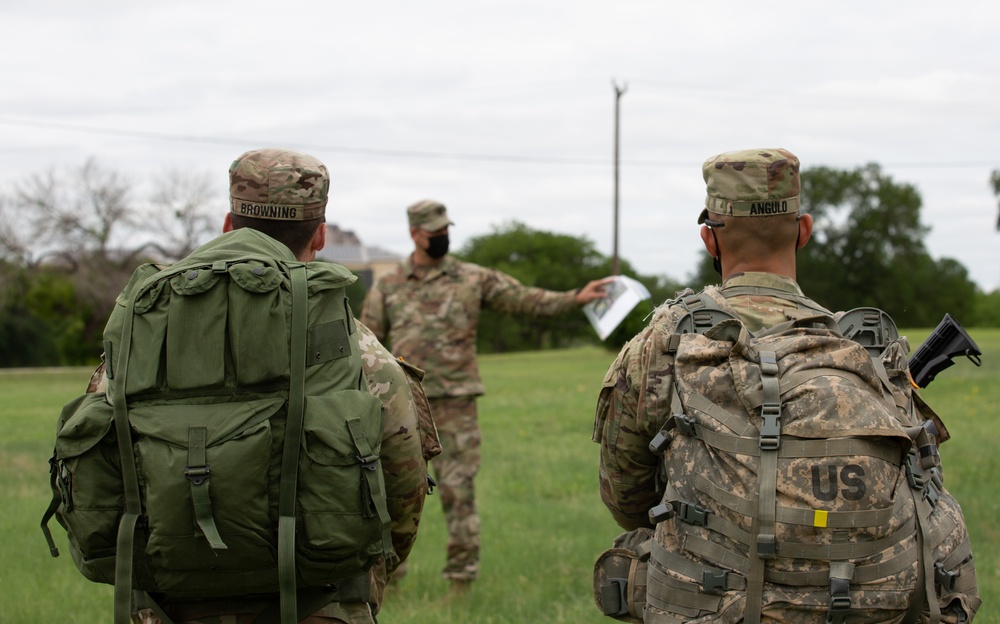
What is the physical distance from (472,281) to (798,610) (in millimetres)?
4481

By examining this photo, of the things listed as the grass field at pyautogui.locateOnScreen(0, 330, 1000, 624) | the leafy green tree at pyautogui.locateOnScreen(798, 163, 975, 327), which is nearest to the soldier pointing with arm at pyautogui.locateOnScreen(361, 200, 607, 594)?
the grass field at pyautogui.locateOnScreen(0, 330, 1000, 624)

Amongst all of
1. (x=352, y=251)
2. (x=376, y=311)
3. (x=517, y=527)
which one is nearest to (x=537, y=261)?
(x=352, y=251)

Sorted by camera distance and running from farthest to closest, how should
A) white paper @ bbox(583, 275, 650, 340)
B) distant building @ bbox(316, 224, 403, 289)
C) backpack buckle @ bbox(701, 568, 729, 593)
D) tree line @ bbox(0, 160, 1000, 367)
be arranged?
distant building @ bbox(316, 224, 403, 289), tree line @ bbox(0, 160, 1000, 367), white paper @ bbox(583, 275, 650, 340), backpack buckle @ bbox(701, 568, 729, 593)

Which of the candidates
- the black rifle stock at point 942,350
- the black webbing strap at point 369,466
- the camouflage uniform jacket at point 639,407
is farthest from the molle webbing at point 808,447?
the black webbing strap at point 369,466

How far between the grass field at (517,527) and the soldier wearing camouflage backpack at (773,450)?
3.15 meters

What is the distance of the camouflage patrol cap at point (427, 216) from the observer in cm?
694

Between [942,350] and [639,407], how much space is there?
1159mm

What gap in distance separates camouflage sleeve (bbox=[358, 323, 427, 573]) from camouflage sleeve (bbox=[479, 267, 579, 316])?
335 centimetres

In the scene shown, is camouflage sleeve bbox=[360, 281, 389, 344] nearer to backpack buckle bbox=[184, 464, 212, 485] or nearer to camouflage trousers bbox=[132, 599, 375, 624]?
camouflage trousers bbox=[132, 599, 375, 624]

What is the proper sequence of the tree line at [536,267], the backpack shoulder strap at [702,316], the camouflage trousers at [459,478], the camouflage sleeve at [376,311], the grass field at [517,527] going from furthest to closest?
1. the tree line at [536,267]
2. the camouflage sleeve at [376,311]
3. the camouflage trousers at [459,478]
4. the grass field at [517,527]
5. the backpack shoulder strap at [702,316]

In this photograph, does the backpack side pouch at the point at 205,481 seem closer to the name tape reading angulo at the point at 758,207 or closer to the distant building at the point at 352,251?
the name tape reading angulo at the point at 758,207

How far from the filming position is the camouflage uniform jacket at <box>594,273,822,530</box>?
3.22 meters

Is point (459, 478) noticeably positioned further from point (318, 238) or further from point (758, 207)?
point (758, 207)

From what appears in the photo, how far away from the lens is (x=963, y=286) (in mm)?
75875
